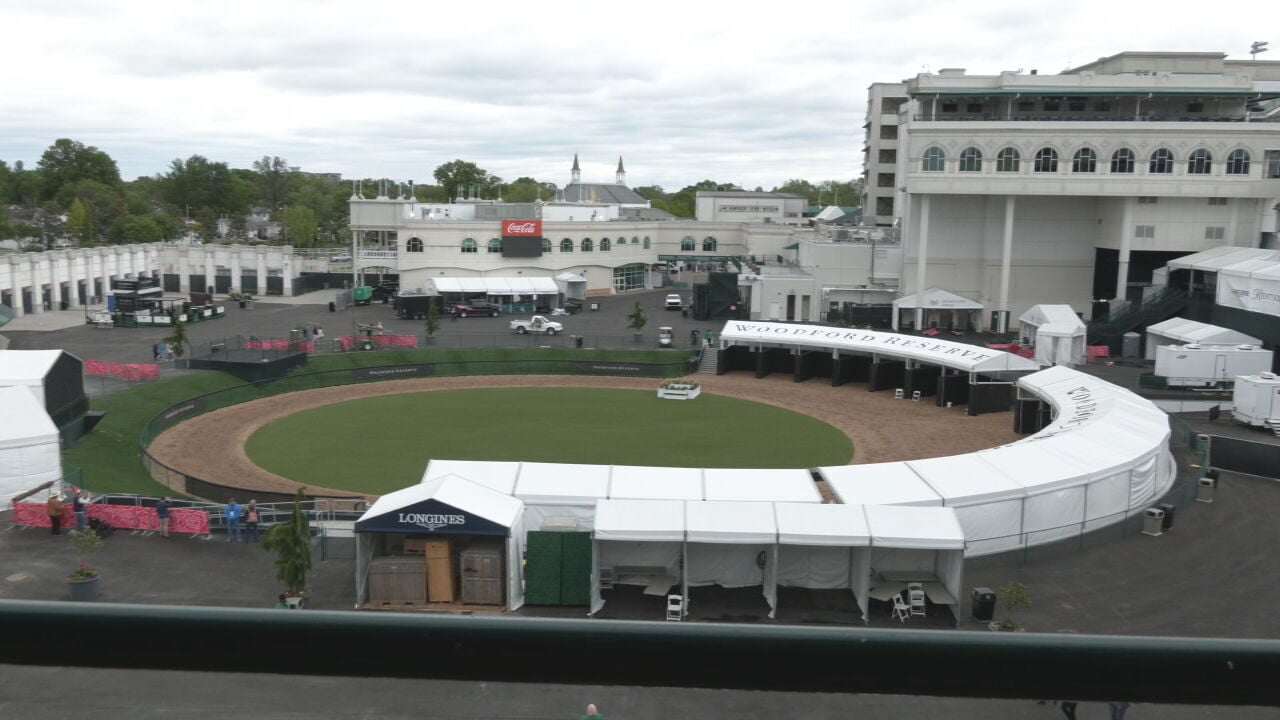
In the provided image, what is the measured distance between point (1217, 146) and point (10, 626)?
7116 cm

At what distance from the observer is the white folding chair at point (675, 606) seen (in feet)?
71.3

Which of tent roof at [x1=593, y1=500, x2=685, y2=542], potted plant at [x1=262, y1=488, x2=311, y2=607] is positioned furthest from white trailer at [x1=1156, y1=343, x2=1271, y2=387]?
potted plant at [x1=262, y1=488, x2=311, y2=607]

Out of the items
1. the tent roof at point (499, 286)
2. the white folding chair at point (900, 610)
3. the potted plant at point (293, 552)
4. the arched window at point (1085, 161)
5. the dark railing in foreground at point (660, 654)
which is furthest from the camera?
the tent roof at point (499, 286)

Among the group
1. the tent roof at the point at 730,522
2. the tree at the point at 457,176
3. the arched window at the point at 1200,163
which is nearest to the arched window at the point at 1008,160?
the arched window at the point at 1200,163

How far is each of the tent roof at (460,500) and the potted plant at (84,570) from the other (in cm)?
549

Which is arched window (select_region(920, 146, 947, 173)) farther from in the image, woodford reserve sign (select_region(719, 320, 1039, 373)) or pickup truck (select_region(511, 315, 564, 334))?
pickup truck (select_region(511, 315, 564, 334))

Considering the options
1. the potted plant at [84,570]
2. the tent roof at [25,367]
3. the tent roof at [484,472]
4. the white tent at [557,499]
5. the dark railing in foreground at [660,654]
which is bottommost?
the potted plant at [84,570]

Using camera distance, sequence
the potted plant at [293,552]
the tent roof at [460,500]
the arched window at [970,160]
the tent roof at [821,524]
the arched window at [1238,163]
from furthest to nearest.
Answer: the arched window at [970,160], the arched window at [1238,163], the tent roof at [821,524], the tent roof at [460,500], the potted plant at [293,552]

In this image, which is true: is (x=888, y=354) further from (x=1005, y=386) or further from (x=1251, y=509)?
(x=1251, y=509)

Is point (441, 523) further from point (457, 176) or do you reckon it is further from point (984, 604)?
point (457, 176)

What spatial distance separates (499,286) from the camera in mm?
76500

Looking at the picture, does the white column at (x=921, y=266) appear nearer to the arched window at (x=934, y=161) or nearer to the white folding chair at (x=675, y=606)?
the arched window at (x=934, y=161)

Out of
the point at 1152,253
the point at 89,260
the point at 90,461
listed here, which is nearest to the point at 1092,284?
the point at 1152,253

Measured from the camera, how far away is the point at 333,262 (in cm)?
9488
